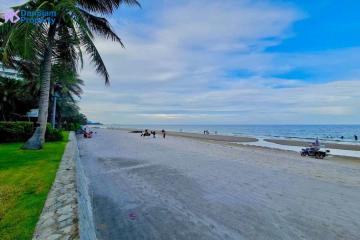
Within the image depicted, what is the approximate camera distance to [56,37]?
43.6ft

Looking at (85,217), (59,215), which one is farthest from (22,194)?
(59,215)

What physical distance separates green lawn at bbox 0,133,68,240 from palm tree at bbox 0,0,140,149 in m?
4.28

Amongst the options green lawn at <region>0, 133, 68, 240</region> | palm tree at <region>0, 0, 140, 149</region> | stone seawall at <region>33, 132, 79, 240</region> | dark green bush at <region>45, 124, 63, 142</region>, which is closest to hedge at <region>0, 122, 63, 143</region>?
dark green bush at <region>45, 124, 63, 142</region>

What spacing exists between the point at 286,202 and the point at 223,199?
70.8 inches

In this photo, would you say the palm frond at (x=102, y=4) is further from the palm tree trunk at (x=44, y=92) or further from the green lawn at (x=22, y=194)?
the green lawn at (x=22, y=194)

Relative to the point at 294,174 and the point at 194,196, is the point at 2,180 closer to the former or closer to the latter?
the point at 194,196

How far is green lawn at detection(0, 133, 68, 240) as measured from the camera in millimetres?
3394

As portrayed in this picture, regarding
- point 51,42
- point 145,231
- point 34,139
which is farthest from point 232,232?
point 51,42

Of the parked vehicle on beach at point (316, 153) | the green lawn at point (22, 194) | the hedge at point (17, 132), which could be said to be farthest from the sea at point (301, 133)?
the green lawn at point (22, 194)

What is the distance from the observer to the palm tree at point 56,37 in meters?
9.26

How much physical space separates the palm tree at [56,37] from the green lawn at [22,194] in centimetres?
428

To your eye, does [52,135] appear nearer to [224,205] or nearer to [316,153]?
[224,205]

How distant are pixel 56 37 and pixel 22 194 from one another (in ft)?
36.0

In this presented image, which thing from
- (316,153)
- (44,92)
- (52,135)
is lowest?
(316,153)
